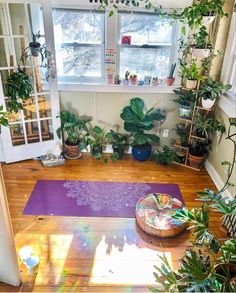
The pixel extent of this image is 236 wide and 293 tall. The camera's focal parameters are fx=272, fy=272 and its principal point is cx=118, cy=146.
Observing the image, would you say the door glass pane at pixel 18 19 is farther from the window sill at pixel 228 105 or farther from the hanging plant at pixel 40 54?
the window sill at pixel 228 105

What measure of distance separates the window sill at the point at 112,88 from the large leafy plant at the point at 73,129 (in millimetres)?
311

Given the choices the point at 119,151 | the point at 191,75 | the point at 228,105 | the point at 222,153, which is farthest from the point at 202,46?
the point at 119,151

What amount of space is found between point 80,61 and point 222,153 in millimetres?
1940

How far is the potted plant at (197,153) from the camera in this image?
325 centimetres

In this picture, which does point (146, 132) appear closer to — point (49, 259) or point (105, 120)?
point (105, 120)

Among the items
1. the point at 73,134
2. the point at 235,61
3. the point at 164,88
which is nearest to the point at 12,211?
the point at 73,134

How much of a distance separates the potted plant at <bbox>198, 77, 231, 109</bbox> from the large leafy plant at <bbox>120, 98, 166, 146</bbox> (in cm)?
53

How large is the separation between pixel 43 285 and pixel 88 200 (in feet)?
3.19

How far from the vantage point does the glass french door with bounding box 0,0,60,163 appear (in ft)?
9.12

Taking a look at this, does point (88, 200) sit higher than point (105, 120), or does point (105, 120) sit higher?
point (105, 120)

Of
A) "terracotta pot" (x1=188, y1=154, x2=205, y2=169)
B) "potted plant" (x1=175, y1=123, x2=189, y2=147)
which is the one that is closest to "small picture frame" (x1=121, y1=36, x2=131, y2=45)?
"potted plant" (x1=175, y1=123, x2=189, y2=147)

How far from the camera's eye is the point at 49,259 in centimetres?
212

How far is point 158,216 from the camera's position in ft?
7.86

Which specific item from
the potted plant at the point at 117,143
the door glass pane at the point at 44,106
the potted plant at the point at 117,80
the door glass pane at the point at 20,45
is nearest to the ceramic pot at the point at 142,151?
the potted plant at the point at 117,143
